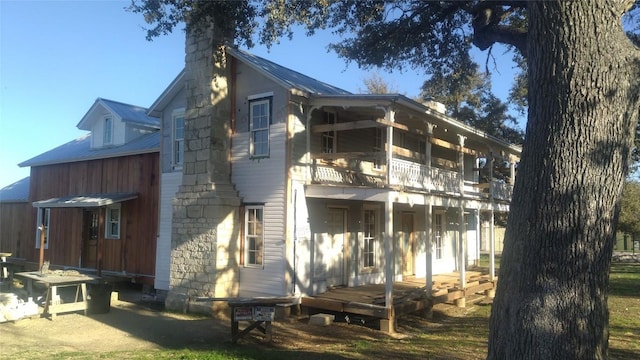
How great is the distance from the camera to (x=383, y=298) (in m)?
12.2

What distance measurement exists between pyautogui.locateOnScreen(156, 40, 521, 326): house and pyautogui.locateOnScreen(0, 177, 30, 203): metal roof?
1038 centimetres

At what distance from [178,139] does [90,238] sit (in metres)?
6.17

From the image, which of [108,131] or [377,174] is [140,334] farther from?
[108,131]

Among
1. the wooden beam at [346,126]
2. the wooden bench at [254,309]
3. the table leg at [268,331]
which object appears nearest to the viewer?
the wooden bench at [254,309]

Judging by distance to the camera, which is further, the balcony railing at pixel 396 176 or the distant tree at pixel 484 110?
the distant tree at pixel 484 110

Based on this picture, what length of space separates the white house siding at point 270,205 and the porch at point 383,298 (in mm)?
1063

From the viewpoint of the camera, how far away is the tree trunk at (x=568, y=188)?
551 cm

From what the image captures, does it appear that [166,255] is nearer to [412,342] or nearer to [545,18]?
[412,342]

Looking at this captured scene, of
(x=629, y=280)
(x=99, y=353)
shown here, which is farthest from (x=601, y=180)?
(x=629, y=280)

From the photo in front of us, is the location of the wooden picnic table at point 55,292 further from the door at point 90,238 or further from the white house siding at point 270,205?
the door at point 90,238

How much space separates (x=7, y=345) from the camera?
31.3 ft

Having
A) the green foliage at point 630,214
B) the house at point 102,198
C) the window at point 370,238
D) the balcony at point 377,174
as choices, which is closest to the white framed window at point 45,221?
the house at point 102,198

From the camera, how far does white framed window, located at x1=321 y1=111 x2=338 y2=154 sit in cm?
1429

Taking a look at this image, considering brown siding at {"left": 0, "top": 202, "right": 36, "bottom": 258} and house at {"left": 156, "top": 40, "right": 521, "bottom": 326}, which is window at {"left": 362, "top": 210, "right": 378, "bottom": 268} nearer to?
house at {"left": 156, "top": 40, "right": 521, "bottom": 326}
